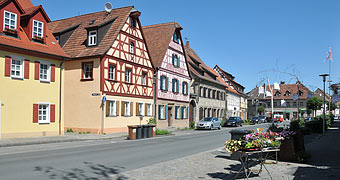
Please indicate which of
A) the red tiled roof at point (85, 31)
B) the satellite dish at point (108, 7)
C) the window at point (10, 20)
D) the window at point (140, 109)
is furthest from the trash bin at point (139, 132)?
the satellite dish at point (108, 7)

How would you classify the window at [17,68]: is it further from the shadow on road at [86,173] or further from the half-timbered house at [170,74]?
the half-timbered house at [170,74]

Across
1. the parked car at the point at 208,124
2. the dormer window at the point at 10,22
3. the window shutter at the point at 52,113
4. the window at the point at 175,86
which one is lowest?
the parked car at the point at 208,124

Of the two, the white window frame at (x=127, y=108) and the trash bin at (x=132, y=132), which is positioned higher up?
the white window frame at (x=127, y=108)

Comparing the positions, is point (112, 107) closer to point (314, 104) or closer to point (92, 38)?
point (92, 38)

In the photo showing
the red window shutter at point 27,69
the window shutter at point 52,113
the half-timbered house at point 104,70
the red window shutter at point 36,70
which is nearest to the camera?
the red window shutter at point 27,69

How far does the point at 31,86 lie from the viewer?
20.9m

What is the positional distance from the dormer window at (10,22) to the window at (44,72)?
2811 mm

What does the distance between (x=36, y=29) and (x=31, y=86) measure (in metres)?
3.90

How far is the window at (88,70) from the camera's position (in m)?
26.9

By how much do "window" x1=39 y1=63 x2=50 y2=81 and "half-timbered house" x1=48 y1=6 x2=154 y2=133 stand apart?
4.50 meters

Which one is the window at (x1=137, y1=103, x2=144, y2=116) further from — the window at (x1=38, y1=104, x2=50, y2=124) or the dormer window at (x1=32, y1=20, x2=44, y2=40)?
the dormer window at (x1=32, y1=20, x2=44, y2=40)

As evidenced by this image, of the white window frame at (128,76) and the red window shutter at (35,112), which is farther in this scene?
the white window frame at (128,76)

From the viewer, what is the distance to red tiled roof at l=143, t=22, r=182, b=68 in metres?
35.3

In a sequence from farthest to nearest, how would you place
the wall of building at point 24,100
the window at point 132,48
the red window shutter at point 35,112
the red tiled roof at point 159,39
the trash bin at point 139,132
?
1. the red tiled roof at point 159,39
2. the window at point 132,48
3. the trash bin at point 139,132
4. the red window shutter at point 35,112
5. the wall of building at point 24,100
